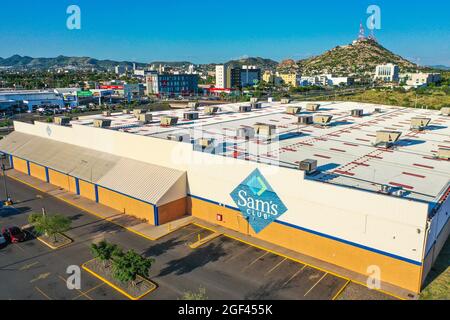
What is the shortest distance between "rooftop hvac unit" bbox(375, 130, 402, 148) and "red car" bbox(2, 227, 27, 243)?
37905 millimetres

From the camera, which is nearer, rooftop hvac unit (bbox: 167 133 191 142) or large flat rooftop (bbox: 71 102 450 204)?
large flat rooftop (bbox: 71 102 450 204)

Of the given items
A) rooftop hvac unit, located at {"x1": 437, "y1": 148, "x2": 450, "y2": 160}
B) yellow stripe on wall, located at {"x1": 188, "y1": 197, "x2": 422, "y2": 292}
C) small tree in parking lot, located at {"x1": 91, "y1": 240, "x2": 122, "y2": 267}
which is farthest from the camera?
rooftop hvac unit, located at {"x1": 437, "y1": 148, "x2": 450, "y2": 160}

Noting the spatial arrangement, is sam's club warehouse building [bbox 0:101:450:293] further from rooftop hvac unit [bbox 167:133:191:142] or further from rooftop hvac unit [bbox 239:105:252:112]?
rooftop hvac unit [bbox 239:105:252:112]

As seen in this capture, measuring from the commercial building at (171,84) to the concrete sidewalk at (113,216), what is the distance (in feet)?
434

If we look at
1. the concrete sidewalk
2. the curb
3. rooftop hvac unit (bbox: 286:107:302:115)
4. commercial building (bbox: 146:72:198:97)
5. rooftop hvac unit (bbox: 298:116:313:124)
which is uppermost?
commercial building (bbox: 146:72:198:97)

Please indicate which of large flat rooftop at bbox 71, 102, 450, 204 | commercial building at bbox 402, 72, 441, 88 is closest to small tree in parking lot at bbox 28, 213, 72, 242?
large flat rooftop at bbox 71, 102, 450, 204

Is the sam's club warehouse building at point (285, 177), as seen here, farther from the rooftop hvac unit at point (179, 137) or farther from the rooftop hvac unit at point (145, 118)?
the rooftop hvac unit at point (145, 118)

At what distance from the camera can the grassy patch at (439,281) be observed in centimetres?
2222

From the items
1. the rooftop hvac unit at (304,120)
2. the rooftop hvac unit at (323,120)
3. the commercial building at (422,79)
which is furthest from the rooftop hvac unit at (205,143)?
the commercial building at (422,79)

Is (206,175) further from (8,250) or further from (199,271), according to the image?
(8,250)

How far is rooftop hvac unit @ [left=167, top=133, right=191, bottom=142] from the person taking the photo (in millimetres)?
39881
